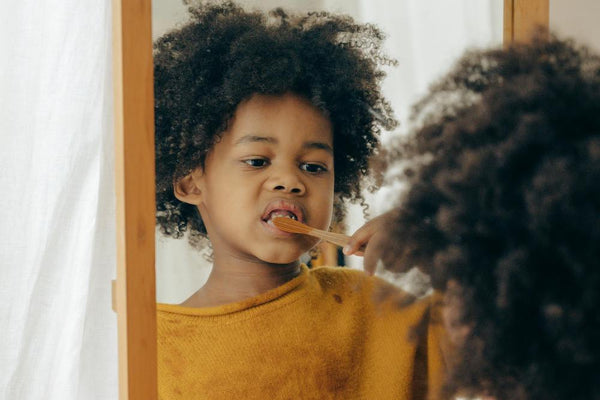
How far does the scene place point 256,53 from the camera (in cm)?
75

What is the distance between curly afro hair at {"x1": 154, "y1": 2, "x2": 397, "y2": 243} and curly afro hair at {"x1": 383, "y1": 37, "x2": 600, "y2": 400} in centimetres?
28

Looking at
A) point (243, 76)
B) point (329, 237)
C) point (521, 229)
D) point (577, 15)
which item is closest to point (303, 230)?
point (329, 237)

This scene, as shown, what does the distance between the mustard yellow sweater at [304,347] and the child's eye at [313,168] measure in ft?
0.36

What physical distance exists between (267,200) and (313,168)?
0.06 metres

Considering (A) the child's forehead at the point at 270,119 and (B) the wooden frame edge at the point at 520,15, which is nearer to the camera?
(A) the child's forehead at the point at 270,119

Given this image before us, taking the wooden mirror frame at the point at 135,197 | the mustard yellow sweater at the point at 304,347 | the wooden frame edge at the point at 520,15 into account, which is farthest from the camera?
the wooden frame edge at the point at 520,15

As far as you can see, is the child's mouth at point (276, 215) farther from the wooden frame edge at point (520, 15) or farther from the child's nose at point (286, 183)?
the wooden frame edge at point (520, 15)

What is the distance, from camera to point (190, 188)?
0.79m

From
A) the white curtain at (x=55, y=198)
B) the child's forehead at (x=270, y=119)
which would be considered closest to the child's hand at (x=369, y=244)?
the child's forehead at (x=270, y=119)

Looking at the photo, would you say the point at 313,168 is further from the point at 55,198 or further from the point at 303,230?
the point at 55,198

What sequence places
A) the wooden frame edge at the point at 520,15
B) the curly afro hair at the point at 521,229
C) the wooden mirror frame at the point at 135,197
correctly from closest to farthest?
the curly afro hair at the point at 521,229 → the wooden mirror frame at the point at 135,197 → the wooden frame edge at the point at 520,15

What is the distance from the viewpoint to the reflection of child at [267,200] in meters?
0.75

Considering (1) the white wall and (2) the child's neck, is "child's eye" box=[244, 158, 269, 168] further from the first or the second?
(1) the white wall

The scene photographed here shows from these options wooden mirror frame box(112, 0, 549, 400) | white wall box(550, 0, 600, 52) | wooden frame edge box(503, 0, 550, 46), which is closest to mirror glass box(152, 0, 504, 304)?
wooden frame edge box(503, 0, 550, 46)
